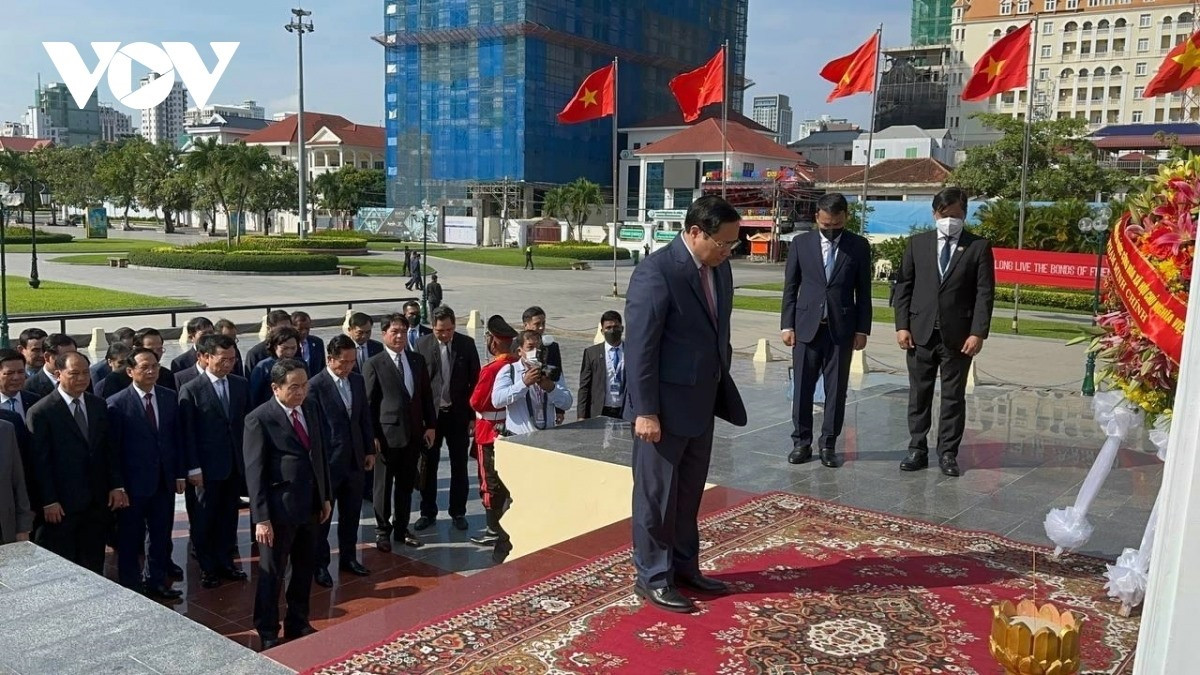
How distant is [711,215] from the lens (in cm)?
343

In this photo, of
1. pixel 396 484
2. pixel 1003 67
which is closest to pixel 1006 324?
pixel 1003 67

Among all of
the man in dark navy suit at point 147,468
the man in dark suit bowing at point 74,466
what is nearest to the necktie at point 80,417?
the man in dark suit bowing at point 74,466

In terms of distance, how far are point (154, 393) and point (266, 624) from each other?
166 cm

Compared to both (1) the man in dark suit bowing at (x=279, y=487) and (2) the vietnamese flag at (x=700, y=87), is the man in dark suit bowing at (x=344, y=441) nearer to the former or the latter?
(1) the man in dark suit bowing at (x=279, y=487)

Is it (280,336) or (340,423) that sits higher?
(280,336)

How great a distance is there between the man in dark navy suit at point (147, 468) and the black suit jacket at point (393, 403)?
1237 mm

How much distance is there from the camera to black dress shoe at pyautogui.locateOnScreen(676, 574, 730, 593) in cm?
359

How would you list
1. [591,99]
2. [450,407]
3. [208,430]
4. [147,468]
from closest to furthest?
[147,468]
[208,430]
[450,407]
[591,99]

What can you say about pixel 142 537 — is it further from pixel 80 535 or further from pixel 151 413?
pixel 151 413

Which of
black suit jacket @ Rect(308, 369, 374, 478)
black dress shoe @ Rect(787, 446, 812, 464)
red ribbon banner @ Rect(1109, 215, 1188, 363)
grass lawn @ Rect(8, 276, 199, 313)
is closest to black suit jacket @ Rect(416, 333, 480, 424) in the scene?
black suit jacket @ Rect(308, 369, 374, 478)

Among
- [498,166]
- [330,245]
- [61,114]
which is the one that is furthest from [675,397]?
[61,114]

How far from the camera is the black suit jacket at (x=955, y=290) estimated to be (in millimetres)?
5270

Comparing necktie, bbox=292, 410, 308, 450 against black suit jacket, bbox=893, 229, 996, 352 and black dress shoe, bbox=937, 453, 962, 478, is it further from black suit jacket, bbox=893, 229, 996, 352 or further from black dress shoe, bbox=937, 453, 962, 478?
black dress shoe, bbox=937, 453, 962, 478

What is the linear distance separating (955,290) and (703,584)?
2.71 meters
